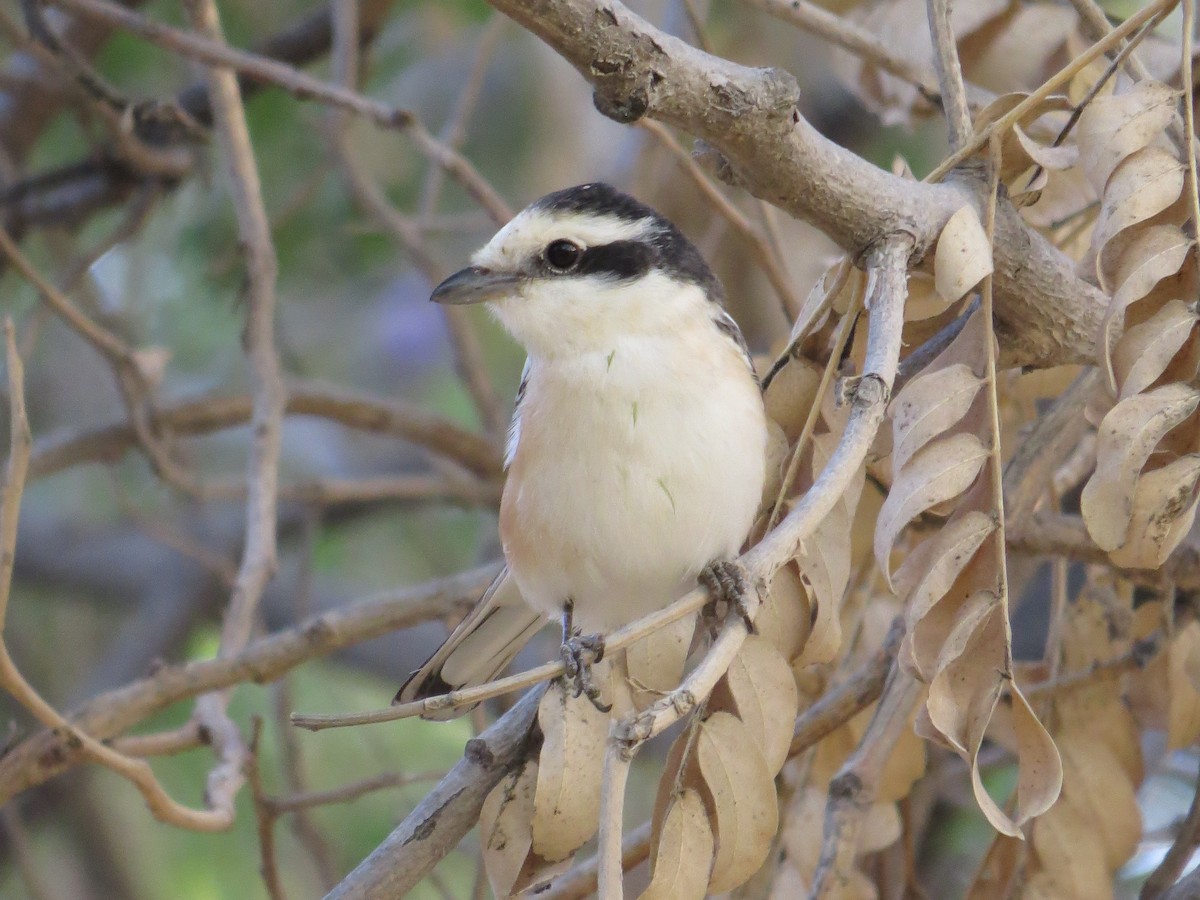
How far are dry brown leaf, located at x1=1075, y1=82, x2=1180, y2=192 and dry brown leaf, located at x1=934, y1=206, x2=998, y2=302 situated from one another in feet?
0.65

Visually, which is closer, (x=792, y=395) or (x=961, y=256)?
(x=961, y=256)

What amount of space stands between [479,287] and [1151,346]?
4.41 feet

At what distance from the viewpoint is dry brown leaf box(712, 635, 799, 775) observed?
1.98 m

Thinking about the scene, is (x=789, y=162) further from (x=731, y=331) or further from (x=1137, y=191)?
(x=731, y=331)

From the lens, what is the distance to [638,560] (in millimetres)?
2662

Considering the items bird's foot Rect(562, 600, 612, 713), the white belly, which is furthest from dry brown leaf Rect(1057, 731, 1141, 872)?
bird's foot Rect(562, 600, 612, 713)

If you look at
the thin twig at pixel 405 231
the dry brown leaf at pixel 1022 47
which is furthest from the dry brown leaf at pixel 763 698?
the thin twig at pixel 405 231

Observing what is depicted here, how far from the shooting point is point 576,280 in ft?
8.97

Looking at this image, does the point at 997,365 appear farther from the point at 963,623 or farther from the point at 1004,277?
the point at 963,623

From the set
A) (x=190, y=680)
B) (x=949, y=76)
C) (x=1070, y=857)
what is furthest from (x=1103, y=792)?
(x=190, y=680)

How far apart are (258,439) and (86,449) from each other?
3.80 ft

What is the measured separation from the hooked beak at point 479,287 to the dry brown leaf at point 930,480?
1095 mm

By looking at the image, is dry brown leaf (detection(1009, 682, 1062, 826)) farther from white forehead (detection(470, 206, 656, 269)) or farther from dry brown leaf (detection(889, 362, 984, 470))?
white forehead (detection(470, 206, 656, 269))

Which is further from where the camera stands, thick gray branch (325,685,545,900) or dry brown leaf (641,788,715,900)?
thick gray branch (325,685,545,900)
